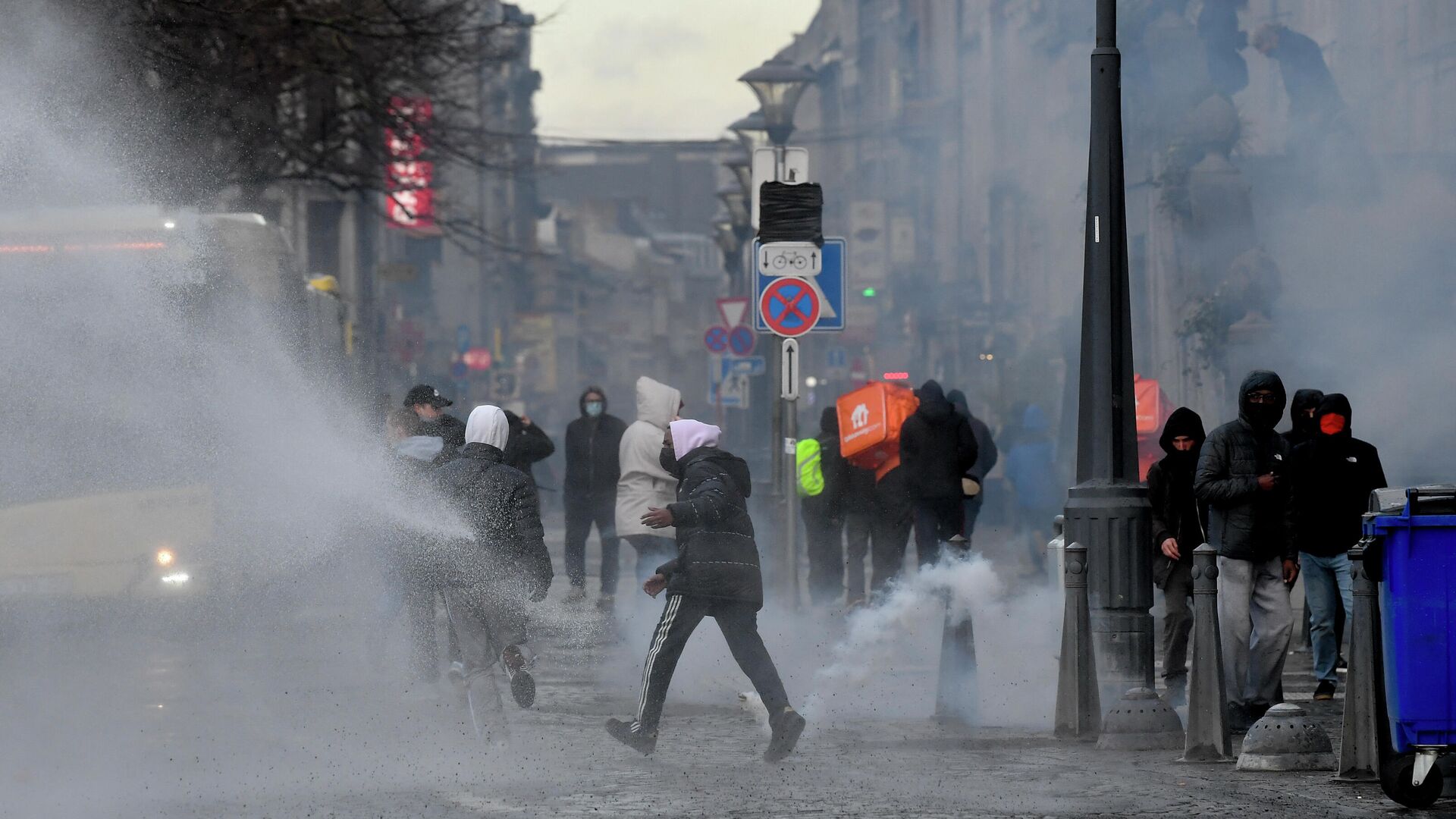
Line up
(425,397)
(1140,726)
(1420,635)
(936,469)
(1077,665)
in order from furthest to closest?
(936,469) < (425,397) < (1077,665) < (1140,726) < (1420,635)

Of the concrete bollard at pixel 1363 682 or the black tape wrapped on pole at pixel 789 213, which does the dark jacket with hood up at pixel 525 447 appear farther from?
the concrete bollard at pixel 1363 682

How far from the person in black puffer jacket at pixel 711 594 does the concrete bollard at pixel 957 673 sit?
1329 mm

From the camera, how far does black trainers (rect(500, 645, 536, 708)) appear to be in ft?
28.2

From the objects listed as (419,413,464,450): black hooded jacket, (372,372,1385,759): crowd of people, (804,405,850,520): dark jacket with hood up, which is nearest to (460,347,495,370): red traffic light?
(804,405,850,520): dark jacket with hood up

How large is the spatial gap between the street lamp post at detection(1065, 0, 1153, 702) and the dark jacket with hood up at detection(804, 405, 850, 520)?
5568 millimetres

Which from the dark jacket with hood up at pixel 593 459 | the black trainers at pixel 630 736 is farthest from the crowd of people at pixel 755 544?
the dark jacket with hood up at pixel 593 459

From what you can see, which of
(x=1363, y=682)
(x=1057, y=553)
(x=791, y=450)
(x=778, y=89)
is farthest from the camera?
(x=778, y=89)

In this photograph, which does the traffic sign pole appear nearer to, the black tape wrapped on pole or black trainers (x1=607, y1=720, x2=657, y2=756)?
the black tape wrapped on pole

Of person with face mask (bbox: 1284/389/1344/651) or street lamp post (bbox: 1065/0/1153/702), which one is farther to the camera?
person with face mask (bbox: 1284/389/1344/651)

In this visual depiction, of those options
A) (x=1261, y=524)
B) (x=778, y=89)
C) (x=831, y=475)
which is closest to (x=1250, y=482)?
(x=1261, y=524)

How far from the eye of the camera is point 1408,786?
7039 millimetres

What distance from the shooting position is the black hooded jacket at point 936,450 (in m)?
13.5

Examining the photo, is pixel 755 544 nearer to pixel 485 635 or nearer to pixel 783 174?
pixel 485 635

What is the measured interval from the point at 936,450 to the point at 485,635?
5349 millimetres
